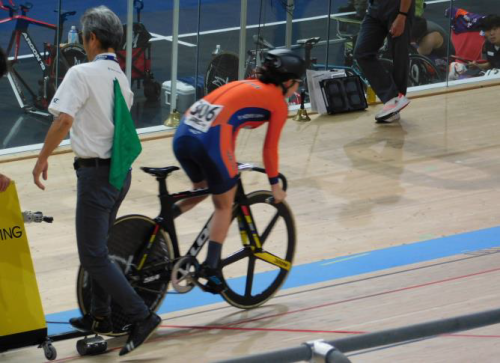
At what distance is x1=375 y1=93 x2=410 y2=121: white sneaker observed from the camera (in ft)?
30.0

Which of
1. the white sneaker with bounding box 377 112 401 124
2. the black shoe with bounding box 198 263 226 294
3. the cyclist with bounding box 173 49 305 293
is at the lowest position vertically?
the white sneaker with bounding box 377 112 401 124

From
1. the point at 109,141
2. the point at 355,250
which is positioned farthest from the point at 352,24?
the point at 109,141

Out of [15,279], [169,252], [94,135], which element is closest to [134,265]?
[169,252]

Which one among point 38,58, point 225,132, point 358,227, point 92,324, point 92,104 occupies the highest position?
point 92,104

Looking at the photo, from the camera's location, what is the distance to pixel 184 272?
4957 mm

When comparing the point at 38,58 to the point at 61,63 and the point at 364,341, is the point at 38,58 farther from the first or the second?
the point at 364,341

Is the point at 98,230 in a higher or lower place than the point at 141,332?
higher

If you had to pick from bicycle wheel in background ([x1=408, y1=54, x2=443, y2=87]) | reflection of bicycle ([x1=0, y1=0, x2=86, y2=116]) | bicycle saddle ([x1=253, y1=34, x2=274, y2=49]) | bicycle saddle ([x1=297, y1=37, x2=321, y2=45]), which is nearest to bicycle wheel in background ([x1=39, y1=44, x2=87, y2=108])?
reflection of bicycle ([x1=0, y1=0, x2=86, y2=116])

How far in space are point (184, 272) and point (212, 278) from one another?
159 millimetres

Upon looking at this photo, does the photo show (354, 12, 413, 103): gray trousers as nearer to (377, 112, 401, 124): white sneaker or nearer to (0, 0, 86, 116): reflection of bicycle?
(377, 112, 401, 124): white sneaker

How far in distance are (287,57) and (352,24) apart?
5.36m

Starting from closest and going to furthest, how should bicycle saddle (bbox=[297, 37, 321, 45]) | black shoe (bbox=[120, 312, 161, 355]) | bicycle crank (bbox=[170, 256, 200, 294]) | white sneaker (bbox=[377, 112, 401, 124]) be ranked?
black shoe (bbox=[120, 312, 161, 355]), bicycle crank (bbox=[170, 256, 200, 294]), white sneaker (bbox=[377, 112, 401, 124]), bicycle saddle (bbox=[297, 37, 321, 45])

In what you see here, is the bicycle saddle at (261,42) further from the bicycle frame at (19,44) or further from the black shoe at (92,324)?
the black shoe at (92,324)

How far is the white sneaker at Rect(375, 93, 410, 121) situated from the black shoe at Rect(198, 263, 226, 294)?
4.35 m
